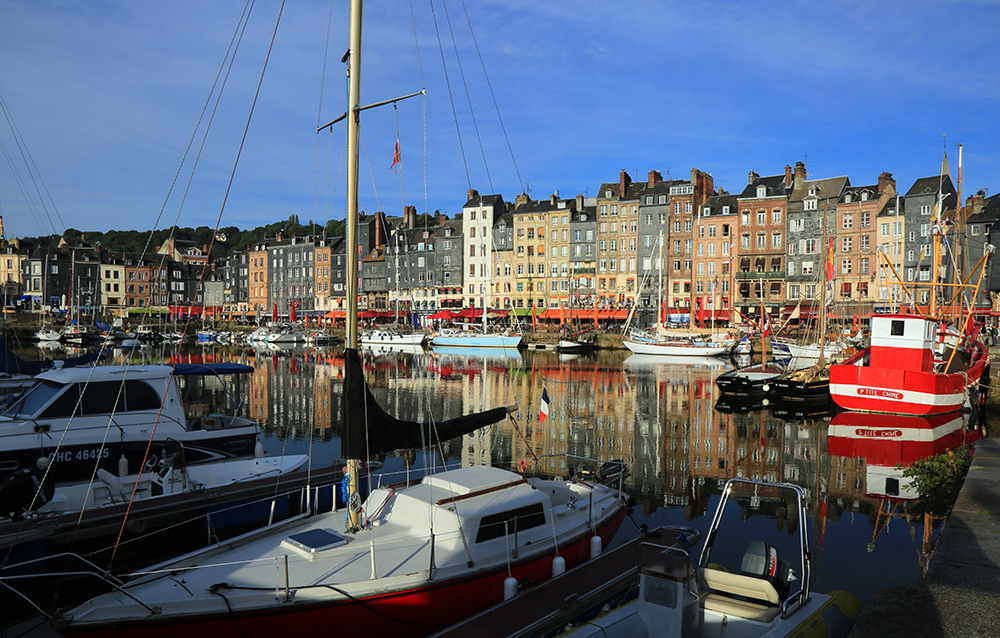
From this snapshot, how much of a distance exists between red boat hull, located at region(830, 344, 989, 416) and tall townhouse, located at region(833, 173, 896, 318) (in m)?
47.6

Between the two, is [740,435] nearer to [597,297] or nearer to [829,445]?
[829,445]

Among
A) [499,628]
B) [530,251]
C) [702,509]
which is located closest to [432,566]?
[499,628]

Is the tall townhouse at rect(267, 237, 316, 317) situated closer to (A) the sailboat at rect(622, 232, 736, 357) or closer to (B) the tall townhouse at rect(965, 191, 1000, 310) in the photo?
(A) the sailboat at rect(622, 232, 736, 357)

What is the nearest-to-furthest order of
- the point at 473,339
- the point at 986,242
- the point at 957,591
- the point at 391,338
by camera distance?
the point at 957,591 < the point at 986,242 < the point at 473,339 < the point at 391,338

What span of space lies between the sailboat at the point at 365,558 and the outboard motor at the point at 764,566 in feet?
9.97

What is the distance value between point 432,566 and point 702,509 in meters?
9.74

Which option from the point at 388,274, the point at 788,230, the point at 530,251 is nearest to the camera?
the point at 788,230

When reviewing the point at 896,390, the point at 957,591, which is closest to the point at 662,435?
the point at 896,390

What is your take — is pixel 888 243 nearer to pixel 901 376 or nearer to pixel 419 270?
pixel 901 376

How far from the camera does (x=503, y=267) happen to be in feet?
324

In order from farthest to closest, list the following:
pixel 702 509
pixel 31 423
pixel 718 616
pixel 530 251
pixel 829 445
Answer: pixel 530 251 → pixel 829 445 → pixel 702 509 → pixel 31 423 → pixel 718 616

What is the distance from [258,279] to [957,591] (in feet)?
427

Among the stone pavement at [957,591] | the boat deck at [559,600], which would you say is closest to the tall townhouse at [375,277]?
the boat deck at [559,600]

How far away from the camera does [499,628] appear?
8.55 meters
